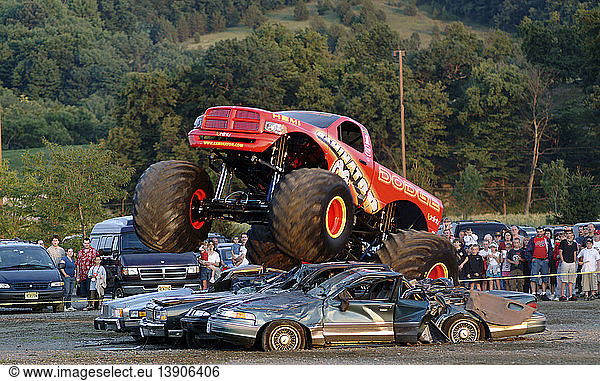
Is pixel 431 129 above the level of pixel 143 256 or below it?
above

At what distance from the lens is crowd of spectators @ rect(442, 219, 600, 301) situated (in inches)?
920

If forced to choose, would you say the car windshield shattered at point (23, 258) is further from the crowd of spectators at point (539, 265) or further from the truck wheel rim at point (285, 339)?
the truck wheel rim at point (285, 339)

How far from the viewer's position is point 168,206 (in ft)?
44.3

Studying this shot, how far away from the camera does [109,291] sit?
2480 cm

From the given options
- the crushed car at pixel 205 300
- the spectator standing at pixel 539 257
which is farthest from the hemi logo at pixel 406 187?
the spectator standing at pixel 539 257

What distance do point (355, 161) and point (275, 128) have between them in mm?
1867

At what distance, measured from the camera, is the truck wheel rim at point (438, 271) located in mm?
15554

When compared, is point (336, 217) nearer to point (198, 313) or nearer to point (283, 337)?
point (283, 337)

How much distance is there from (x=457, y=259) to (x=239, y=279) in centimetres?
359

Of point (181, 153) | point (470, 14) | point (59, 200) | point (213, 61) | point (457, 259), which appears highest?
point (470, 14)

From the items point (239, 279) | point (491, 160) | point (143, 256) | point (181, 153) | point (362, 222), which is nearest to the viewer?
point (362, 222)

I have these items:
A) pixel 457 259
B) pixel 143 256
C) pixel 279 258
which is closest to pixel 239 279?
pixel 279 258

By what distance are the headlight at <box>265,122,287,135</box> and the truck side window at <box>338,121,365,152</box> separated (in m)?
1.78

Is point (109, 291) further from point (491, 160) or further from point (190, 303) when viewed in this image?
point (491, 160)
